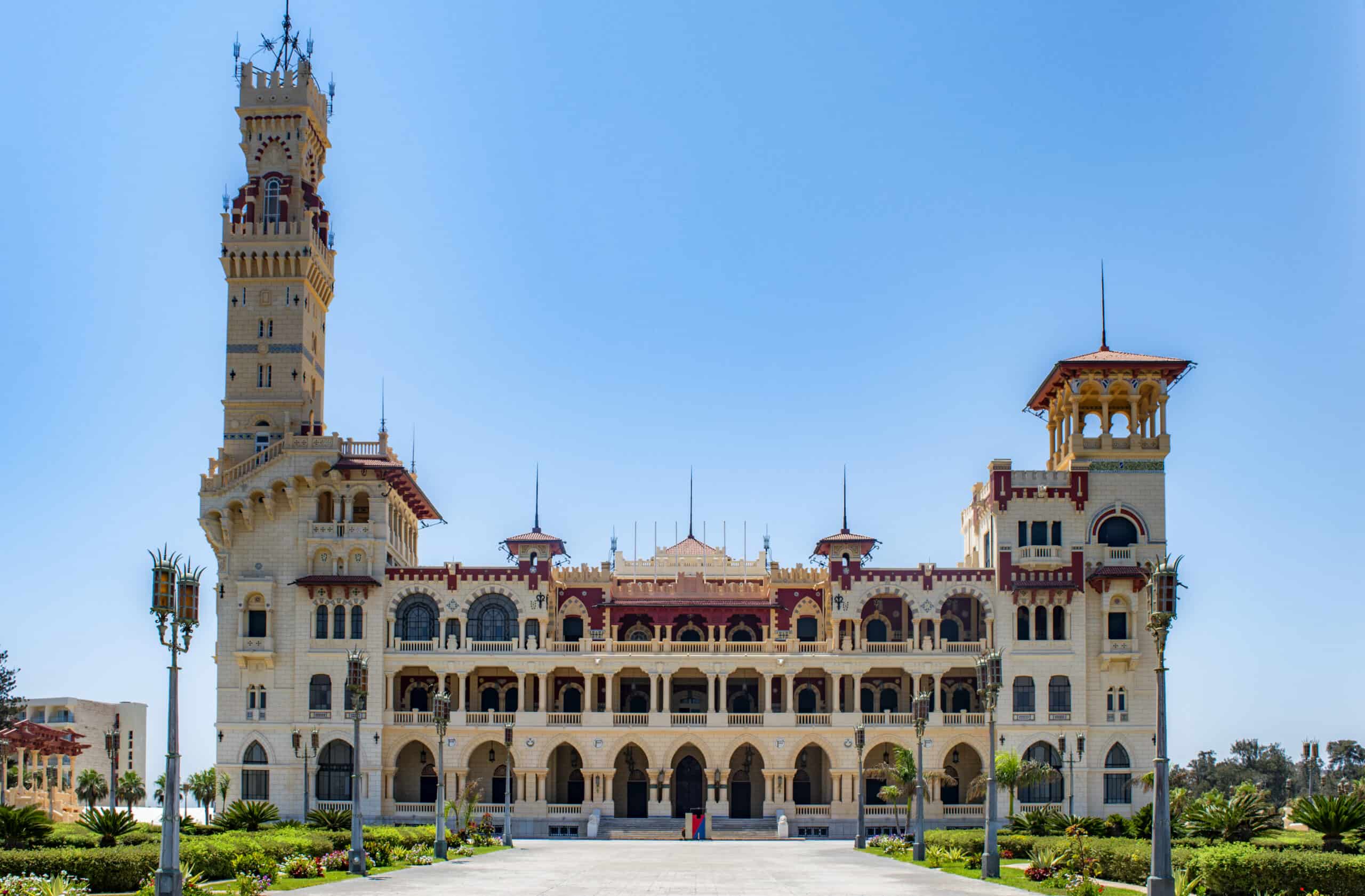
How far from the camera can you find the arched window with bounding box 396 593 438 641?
8656 centimetres

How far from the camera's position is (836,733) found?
8419 cm

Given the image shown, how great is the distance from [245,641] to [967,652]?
38.9 m

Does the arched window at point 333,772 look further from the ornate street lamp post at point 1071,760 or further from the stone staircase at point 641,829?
the ornate street lamp post at point 1071,760

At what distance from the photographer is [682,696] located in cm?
8975

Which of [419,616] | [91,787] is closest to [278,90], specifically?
[419,616]

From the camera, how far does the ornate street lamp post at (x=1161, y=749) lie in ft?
108

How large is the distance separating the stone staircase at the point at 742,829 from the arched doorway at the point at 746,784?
4.50 metres

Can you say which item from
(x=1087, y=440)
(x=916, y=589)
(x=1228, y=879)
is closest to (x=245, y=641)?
(x=916, y=589)

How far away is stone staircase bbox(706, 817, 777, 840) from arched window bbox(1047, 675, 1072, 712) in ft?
52.5

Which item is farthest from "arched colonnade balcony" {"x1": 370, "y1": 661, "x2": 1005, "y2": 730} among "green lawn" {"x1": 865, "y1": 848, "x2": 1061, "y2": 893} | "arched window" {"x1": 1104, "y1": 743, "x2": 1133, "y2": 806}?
"green lawn" {"x1": 865, "y1": 848, "x2": 1061, "y2": 893}

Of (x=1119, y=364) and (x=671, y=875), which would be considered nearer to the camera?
(x=671, y=875)

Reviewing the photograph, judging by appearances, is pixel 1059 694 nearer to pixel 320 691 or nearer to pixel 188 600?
pixel 320 691

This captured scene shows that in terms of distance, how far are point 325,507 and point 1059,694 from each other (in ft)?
135

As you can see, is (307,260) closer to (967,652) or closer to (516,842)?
(516,842)
